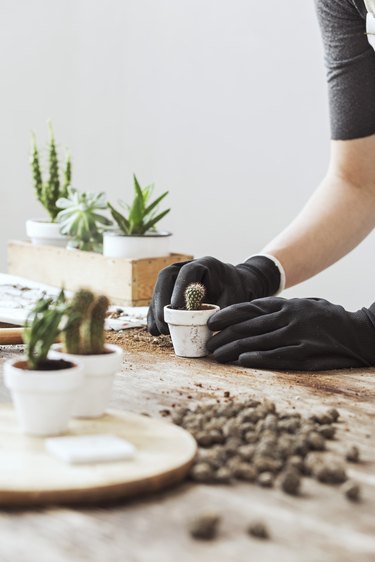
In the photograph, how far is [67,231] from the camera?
2834 mm

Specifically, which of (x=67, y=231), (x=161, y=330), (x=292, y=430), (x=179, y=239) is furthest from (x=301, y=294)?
(x=292, y=430)

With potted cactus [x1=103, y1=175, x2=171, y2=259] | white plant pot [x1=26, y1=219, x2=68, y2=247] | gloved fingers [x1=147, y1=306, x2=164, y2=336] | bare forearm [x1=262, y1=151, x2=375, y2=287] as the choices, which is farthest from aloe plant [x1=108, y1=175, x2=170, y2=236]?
gloved fingers [x1=147, y1=306, x2=164, y2=336]

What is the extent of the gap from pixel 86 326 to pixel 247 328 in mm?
532

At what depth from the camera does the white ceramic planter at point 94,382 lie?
1.14m

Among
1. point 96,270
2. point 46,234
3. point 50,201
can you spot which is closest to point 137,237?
point 96,270

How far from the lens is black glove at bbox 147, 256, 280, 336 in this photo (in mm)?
1749

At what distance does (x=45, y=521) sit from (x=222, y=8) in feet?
12.1

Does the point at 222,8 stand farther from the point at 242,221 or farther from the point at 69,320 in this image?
the point at 69,320

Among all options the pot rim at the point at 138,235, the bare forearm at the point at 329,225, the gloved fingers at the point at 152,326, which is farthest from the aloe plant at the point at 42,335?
the pot rim at the point at 138,235

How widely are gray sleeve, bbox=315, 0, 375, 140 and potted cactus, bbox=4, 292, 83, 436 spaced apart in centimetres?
130

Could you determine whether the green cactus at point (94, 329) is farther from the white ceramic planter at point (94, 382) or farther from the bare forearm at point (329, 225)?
the bare forearm at point (329, 225)

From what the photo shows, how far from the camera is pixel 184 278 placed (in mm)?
1740

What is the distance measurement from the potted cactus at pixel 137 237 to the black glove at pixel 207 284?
695 mm

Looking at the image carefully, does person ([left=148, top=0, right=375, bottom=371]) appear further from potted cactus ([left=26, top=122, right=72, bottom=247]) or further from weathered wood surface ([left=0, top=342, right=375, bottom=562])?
potted cactus ([left=26, top=122, right=72, bottom=247])
